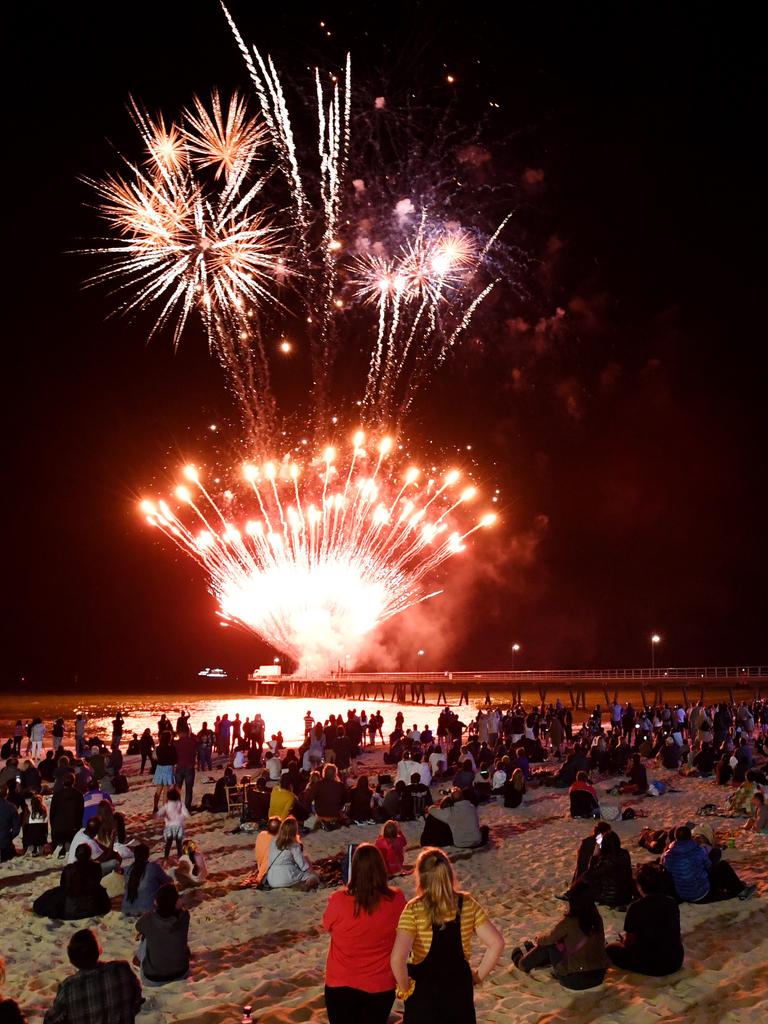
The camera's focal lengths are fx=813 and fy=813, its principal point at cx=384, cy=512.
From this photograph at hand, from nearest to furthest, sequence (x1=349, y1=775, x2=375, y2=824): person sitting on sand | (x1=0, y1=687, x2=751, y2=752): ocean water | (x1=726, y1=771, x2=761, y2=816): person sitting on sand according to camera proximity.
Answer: (x1=726, y1=771, x2=761, y2=816): person sitting on sand → (x1=349, y1=775, x2=375, y2=824): person sitting on sand → (x1=0, y1=687, x2=751, y2=752): ocean water

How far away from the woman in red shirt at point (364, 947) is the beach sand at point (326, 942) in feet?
7.78

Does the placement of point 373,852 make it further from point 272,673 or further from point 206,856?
point 272,673

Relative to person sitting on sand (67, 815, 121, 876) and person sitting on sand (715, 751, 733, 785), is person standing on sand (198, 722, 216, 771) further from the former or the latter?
person sitting on sand (715, 751, 733, 785)

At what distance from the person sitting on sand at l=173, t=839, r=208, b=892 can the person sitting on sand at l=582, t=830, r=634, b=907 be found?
221 inches

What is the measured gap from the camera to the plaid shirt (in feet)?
18.3

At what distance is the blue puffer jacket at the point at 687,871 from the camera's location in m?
10.0

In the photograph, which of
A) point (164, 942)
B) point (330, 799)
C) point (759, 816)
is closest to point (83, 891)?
point (164, 942)

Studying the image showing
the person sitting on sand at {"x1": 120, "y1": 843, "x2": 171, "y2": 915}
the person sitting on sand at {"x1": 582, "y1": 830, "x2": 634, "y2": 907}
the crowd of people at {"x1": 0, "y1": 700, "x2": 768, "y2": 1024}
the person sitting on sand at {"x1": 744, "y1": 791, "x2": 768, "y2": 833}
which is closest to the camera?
the crowd of people at {"x1": 0, "y1": 700, "x2": 768, "y2": 1024}

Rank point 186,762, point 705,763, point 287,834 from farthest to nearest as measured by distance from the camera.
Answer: point 705,763 → point 186,762 → point 287,834

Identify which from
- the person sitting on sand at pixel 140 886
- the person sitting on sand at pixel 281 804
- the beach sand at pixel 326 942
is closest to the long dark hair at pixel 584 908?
the beach sand at pixel 326 942

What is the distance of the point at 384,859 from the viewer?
8.52 meters

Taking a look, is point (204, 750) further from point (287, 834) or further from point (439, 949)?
point (439, 949)

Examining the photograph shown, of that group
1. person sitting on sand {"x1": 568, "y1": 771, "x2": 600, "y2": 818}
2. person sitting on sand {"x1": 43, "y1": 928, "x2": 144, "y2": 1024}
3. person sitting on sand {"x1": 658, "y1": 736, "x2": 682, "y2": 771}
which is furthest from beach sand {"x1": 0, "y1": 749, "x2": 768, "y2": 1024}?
person sitting on sand {"x1": 658, "y1": 736, "x2": 682, "y2": 771}

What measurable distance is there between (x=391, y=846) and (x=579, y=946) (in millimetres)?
4248
